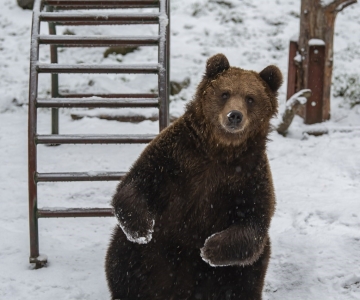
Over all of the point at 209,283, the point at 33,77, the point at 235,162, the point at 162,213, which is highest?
the point at 33,77

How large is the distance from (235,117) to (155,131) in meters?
4.13

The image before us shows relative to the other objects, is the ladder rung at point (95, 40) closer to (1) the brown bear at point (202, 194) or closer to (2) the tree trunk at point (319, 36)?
(1) the brown bear at point (202, 194)

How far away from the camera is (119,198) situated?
372 cm

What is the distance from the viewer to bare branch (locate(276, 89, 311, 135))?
23.8 ft

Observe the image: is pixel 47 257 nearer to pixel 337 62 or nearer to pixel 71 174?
pixel 71 174

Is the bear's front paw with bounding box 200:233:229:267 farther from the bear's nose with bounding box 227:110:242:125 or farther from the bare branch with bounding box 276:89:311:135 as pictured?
the bare branch with bounding box 276:89:311:135

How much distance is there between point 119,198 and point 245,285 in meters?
0.84

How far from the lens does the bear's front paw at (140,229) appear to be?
361cm

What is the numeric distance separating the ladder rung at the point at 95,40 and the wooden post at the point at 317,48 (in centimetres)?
282

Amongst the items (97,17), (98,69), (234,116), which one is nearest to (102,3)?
(97,17)

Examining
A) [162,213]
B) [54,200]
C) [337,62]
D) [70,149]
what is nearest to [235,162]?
[162,213]

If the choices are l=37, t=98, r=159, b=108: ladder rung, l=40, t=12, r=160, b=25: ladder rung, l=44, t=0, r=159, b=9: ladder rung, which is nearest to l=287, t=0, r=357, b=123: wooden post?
l=44, t=0, r=159, b=9: ladder rung

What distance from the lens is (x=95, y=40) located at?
17.5 feet

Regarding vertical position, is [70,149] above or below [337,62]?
below
